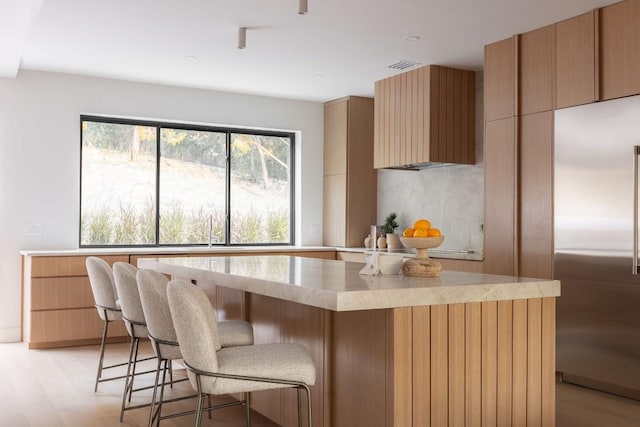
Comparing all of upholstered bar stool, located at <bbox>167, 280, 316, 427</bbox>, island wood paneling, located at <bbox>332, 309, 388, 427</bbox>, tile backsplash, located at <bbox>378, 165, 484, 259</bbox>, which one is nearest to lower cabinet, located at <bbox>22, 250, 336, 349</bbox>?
tile backsplash, located at <bbox>378, 165, 484, 259</bbox>

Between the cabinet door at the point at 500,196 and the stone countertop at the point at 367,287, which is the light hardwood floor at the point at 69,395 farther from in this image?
the cabinet door at the point at 500,196

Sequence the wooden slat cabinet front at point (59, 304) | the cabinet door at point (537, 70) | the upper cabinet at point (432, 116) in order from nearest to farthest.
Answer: the cabinet door at point (537, 70) < the wooden slat cabinet front at point (59, 304) < the upper cabinet at point (432, 116)

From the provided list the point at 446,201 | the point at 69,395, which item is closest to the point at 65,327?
the point at 69,395

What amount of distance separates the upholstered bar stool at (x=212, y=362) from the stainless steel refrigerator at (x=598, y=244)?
2674 mm

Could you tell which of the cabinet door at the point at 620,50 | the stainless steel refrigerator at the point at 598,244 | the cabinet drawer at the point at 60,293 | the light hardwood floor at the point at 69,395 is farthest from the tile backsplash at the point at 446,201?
the cabinet drawer at the point at 60,293

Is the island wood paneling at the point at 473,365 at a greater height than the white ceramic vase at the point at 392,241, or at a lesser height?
lesser

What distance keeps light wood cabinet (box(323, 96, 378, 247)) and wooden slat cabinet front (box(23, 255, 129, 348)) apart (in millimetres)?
2645

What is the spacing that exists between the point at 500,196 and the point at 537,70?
989mm

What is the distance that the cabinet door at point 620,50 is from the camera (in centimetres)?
410

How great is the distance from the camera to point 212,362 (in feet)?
7.53

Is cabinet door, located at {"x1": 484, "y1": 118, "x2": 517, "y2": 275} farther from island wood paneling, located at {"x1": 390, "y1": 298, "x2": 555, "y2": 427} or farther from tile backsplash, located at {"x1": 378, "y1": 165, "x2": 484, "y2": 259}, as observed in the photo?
island wood paneling, located at {"x1": 390, "y1": 298, "x2": 555, "y2": 427}

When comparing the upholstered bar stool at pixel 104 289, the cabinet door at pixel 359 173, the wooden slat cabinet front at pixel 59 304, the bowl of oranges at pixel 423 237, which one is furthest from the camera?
the cabinet door at pixel 359 173

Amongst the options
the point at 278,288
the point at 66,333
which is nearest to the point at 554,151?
the point at 278,288

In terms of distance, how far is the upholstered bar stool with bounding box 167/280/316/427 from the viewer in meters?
2.27
